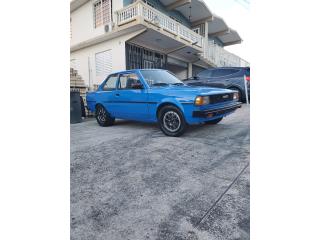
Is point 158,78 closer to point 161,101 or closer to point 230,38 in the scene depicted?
point 161,101

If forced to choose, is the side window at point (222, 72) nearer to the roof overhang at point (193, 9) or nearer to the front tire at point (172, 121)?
the front tire at point (172, 121)

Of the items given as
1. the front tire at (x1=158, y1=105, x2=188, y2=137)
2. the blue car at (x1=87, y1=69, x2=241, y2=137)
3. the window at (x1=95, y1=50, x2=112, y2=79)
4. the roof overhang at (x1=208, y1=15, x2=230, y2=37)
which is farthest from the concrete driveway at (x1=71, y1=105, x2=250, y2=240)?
the roof overhang at (x1=208, y1=15, x2=230, y2=37)

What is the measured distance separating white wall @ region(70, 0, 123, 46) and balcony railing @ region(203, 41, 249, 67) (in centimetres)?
792

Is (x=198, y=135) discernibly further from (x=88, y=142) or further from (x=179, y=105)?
(x=88, y=142)

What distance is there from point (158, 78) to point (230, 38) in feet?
66.5

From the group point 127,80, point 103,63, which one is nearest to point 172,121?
point 127,80

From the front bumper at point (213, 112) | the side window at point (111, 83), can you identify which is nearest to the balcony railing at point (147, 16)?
the side window at point (111, 83)

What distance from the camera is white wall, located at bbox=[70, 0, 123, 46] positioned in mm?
11546

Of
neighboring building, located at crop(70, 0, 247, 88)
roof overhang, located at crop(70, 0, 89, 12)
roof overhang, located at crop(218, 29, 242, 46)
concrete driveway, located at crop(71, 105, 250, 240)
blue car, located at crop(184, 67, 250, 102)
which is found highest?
roof overhang, located at crop(218, 29, 242, 46)

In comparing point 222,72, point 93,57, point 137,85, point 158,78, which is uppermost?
point 93,57

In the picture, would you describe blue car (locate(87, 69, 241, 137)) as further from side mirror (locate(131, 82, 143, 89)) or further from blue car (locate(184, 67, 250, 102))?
blue car (locate(184, 67, 250, 102))

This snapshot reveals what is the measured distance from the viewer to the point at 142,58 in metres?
11.2

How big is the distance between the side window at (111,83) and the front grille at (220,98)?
2.72 meters
